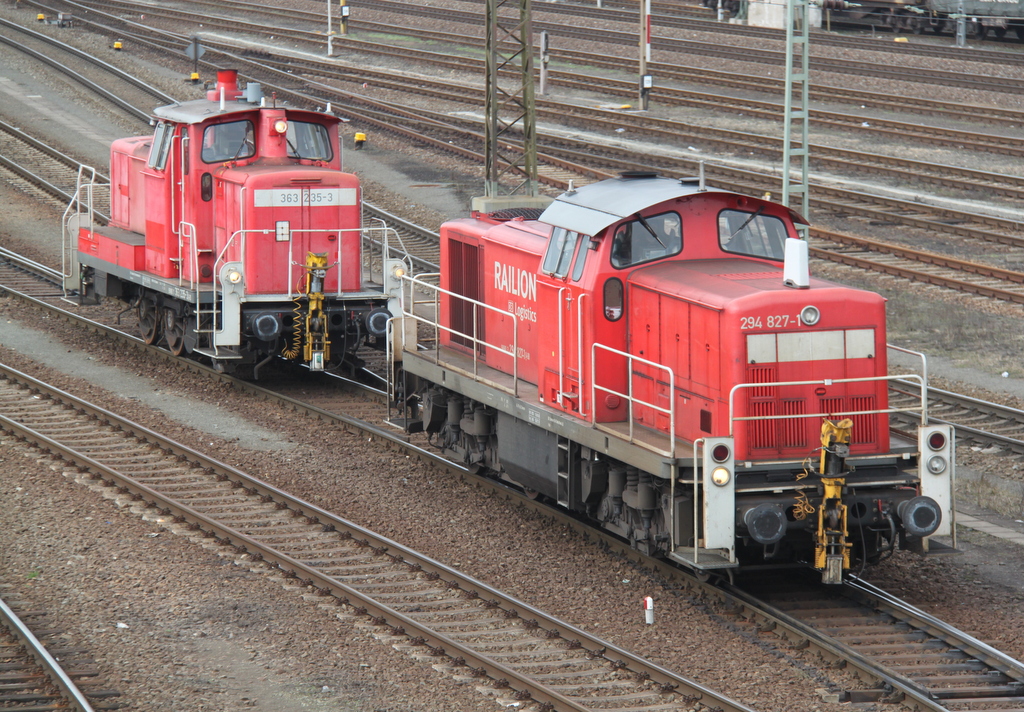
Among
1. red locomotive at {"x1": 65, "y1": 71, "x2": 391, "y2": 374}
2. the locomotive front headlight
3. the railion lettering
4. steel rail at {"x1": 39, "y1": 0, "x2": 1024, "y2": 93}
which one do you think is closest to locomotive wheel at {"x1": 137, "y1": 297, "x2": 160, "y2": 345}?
red locomotive at {"x1": 65, "y1": 71, "x2": 391, "y2": 374}

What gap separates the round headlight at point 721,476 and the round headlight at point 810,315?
123 centimetres

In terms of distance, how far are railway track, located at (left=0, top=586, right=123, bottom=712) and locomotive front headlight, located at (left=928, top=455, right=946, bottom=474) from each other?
5.76 metres

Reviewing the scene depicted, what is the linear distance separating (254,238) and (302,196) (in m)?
0.78

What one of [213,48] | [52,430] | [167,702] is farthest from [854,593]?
[213,48]

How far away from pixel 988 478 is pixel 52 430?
9759 mm

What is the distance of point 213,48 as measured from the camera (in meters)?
41.6

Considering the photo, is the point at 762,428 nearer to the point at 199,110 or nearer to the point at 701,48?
the point at 199,110

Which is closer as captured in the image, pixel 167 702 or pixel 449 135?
pixel 167 702

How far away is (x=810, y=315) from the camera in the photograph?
9.81m

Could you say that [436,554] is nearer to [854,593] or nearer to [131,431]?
[854,593]

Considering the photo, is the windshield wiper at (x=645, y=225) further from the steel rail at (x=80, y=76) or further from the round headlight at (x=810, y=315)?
the steel rail at (x=80, y=76)

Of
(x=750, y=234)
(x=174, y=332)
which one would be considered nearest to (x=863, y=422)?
(x=750, y=234)

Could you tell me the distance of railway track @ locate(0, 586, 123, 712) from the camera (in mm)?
8633

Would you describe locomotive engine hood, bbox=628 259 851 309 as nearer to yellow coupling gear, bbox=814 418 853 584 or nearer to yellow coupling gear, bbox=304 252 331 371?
yellow coupling gear, bbox=814 418 853 584
